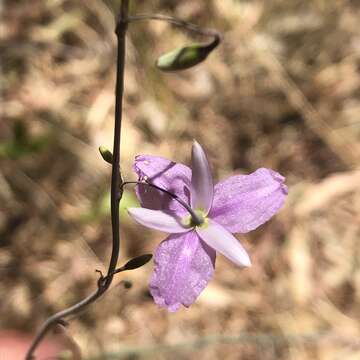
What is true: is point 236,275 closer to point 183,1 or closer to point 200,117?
point 200,117

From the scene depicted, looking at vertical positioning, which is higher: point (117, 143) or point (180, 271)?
Answer: point (117, 143)

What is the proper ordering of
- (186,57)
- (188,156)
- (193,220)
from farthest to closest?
(188,156) < (193,220) < (186,57)

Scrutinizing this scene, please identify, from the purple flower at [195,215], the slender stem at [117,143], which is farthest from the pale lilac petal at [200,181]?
the slender stem at [117,143]

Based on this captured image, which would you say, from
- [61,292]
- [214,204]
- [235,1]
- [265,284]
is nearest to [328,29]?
[235,1]

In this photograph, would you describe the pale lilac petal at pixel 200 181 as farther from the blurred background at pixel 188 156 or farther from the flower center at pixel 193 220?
the blurred background at pixel 188 156

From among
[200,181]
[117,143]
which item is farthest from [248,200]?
[117,143]

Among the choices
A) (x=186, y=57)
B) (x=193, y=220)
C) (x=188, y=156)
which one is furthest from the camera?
(x=188, y=156)

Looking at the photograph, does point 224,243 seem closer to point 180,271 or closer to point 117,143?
point 180,271
